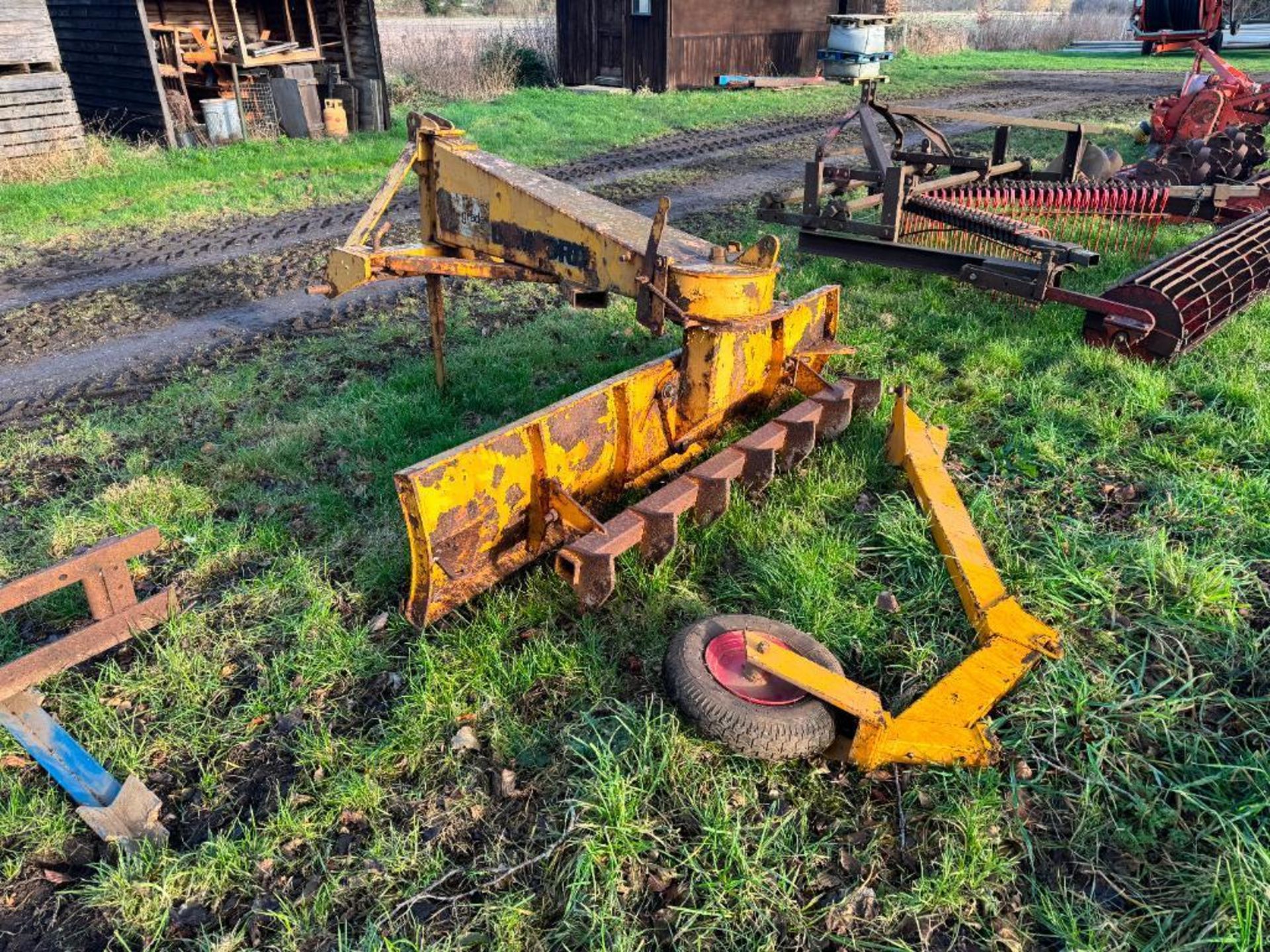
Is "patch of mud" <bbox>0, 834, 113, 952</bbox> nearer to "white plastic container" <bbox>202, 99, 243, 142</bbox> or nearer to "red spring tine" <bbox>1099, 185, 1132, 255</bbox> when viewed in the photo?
"red spring tine" <bbox>1099, 185, 1132, 255</bbox>

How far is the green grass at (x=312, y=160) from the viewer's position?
9.84 metres

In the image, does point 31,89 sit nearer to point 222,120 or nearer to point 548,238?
point 222,120

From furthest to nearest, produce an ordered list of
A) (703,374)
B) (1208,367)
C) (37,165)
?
1. (37,165)
2. (1208,367)
3. (703,374)

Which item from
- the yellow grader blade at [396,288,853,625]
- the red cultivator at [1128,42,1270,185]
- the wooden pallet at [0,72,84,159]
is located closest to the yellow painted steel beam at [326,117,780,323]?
the yellow grader blade at [396,288,853,625]

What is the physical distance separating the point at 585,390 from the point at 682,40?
58.2 ft

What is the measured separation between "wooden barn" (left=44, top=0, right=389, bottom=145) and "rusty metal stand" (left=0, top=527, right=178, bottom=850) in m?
12.2

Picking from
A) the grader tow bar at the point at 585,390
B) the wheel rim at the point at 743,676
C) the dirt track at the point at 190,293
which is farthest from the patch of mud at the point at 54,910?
the dirt track at the point at 190,293

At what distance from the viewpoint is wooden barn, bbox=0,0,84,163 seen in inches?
440

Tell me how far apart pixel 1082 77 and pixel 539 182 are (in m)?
23.7

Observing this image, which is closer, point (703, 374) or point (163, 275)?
point (703, 374)

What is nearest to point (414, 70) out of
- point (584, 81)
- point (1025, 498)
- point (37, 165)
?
point (584, 81)

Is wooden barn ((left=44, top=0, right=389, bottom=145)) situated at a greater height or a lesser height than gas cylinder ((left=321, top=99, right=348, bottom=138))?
greater

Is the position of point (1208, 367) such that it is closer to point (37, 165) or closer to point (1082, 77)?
point (37, 165)

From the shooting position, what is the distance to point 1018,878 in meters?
2.55
